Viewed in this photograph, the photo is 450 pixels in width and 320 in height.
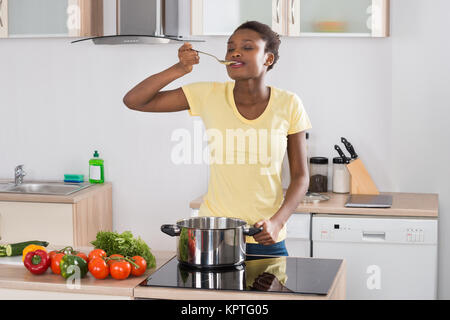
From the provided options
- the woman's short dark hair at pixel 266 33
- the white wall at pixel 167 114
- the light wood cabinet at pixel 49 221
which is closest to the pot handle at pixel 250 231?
the woman's short dark hair at pixel 266 33

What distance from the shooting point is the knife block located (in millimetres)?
3498

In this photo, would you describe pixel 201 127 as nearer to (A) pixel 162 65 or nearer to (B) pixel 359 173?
(A) pixel 162 65

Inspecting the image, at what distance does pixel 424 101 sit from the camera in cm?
350

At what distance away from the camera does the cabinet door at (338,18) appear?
3.37m

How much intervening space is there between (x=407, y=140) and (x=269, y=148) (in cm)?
169

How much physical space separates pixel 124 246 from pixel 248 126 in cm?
55

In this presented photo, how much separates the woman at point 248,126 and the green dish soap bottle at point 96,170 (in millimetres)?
1687

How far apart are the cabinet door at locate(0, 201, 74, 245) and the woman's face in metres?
1.63

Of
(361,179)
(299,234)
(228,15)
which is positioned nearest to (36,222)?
(299,234)

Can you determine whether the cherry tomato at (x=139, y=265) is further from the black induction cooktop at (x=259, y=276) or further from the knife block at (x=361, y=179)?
the knife block at (x=361, y=179)

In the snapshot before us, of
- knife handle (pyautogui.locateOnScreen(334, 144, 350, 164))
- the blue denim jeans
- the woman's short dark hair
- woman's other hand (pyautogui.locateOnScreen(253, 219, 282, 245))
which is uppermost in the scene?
the woman's short dark hair

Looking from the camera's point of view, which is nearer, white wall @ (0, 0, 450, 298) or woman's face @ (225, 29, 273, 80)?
woman's face @ (225, 29, 273, 80)

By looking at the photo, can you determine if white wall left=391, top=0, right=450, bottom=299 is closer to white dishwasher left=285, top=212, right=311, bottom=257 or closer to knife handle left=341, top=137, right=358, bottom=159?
knife handle left=341, top=137, right=358, bottom=159

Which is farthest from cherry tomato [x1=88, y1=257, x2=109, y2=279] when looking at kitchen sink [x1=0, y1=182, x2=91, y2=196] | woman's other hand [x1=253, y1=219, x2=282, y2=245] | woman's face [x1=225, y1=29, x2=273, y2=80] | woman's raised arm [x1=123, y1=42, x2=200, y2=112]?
kitchen sink [x1=0, y1=182, x2=91, y2=196]
